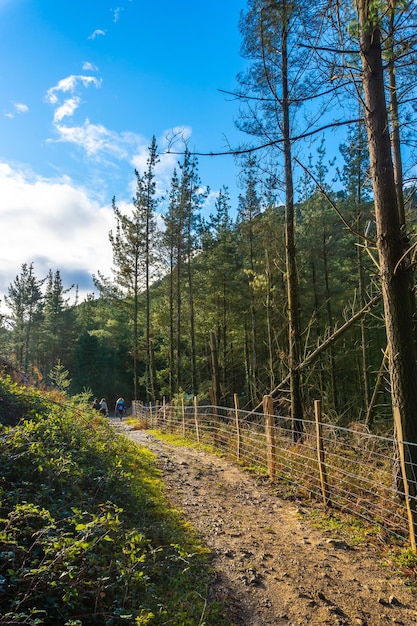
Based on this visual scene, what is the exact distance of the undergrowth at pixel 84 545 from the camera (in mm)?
2287

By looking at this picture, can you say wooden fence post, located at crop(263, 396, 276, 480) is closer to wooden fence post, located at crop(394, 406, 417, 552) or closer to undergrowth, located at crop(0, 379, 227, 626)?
undergrowth, located at crop(0, 379, 227, 626)

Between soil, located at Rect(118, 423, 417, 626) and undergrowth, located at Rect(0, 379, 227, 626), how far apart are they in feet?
0.82

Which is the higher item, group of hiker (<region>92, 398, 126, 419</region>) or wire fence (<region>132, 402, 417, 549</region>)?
wire fence (<region>132, 402, 417, 549</region>)

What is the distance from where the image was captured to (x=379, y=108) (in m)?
4.26

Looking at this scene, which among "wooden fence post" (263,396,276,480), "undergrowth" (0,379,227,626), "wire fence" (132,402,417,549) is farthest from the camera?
"wooden fence post" (263,396,276,480)

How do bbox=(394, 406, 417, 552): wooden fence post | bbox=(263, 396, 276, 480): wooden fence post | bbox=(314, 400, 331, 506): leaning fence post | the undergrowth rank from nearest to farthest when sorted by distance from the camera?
1. the undergrowth
2. bbox=(394, 406, 417, 552): wooden fence post
3. bbox=(314, 400, 331, 506): leaning fence post
4. bbox=(263, 396, 276, 480): wooden fence post

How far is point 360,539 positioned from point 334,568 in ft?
2.39

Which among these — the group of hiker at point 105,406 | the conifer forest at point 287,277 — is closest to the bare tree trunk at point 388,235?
the conifer forest at point 287,277

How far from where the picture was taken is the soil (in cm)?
289

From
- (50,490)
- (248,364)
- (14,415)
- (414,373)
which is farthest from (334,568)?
(248,364)

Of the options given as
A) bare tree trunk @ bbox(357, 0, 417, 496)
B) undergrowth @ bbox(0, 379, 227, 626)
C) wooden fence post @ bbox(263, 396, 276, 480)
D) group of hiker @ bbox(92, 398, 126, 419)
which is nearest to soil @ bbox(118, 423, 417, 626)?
undergrowth @ bbox(0, 379, 227, 626)

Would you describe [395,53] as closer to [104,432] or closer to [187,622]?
[187,622]

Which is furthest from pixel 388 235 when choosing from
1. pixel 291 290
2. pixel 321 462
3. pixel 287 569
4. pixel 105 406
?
pixel 105 406

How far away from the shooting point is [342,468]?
18.3 ft
